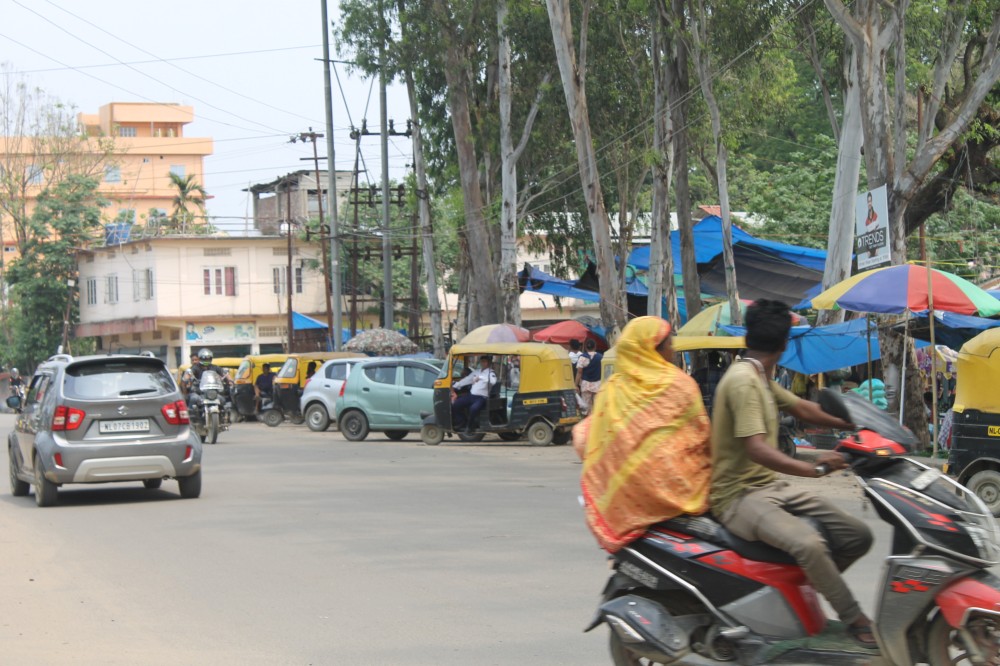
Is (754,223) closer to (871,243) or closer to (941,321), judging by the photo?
Answer: (941,321)

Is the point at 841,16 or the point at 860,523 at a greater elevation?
the point at 841,16

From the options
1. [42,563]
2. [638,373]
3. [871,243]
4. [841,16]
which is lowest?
[42,563]

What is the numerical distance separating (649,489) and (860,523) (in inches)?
34.9

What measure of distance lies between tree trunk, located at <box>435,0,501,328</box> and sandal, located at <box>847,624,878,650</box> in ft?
93.0

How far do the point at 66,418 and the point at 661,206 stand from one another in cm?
1645

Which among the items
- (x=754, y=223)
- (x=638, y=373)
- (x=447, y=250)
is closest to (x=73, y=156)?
(x=447, y=250)

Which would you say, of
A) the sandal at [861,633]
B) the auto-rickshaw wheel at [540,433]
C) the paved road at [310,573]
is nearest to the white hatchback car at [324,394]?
the auto-rickshaw wheel at [540,433]

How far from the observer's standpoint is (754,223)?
44.8 m

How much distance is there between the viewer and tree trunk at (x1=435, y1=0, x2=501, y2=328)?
108 ft

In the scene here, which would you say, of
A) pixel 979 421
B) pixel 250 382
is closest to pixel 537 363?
pixel 979 421

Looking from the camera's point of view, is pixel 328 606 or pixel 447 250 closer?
pixel 328 606

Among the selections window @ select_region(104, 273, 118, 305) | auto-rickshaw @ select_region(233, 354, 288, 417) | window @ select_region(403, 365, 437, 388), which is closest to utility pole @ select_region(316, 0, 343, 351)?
auto-rickshaw @ select_region(233, 354, 288, 417)

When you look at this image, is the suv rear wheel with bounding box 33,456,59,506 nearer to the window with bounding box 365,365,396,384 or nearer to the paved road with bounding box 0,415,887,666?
the paved road with bounding box 0,415,887,666

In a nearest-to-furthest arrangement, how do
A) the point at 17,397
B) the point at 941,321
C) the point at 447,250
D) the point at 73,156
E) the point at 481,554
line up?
the point at 481,554 → the point at 17,397 → the point at 941,321 → the point at 447,250 → the point at 73,156
